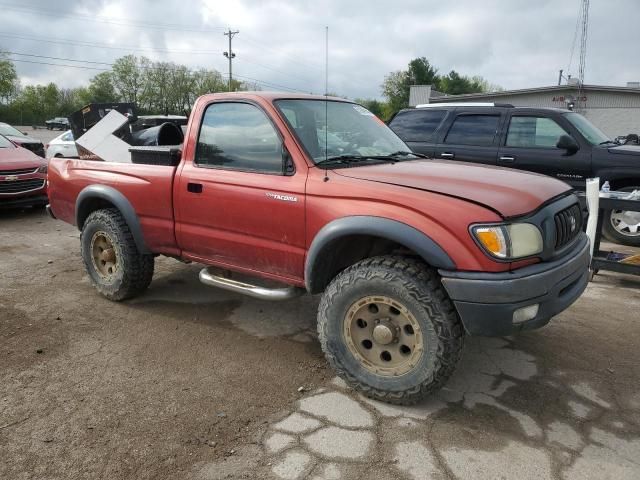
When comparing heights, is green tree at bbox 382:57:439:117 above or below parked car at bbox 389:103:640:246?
above

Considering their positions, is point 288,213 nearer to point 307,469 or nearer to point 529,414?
point 307,469

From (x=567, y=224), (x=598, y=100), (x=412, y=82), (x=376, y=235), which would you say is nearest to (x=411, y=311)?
(x=376, y=235)

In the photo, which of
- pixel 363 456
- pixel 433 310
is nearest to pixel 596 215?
pixel 433 310

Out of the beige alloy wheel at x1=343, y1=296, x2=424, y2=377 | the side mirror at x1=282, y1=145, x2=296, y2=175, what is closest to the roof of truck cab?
the side mirror at x1=282, y1=145, x2=296, y2=175

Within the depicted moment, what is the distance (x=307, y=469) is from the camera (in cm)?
245

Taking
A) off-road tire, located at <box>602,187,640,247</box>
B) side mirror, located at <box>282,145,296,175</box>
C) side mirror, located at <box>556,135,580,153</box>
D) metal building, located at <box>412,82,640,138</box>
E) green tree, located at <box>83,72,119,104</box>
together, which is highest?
green tree, located at <box>83,72,119,104</box>

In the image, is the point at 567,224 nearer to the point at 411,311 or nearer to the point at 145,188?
the point at 411,311

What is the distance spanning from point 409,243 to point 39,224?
7.61 metres

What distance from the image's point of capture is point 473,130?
749cm

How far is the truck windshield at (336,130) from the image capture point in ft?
11.5

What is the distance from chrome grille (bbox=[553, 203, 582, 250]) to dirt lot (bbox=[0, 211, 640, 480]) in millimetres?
957

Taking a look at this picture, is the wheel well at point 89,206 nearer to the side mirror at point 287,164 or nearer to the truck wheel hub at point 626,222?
the side mirror at point 287,164

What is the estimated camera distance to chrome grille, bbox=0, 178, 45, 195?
340 inches

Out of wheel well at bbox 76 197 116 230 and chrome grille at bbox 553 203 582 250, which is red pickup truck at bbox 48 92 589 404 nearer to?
chrome grille at bbox 553 203 582 250
